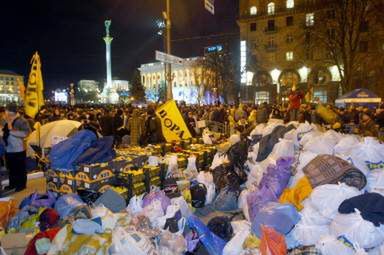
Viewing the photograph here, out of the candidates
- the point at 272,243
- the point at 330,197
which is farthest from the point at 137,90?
the point at 272,243

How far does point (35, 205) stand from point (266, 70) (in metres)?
45.7

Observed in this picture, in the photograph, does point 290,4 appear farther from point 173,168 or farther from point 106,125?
point 173,168

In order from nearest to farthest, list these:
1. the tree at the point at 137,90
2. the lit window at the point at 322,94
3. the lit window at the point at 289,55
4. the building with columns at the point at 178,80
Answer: the lit window at the point at 322,94, the lit window at the point at 289,55, the tree at the point at 137,90, the building with columns at the point at 178,80

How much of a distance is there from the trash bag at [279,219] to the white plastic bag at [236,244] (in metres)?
0.16

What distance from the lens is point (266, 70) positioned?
4847cm

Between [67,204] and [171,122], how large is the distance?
4.82m

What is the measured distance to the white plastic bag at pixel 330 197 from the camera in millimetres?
4281

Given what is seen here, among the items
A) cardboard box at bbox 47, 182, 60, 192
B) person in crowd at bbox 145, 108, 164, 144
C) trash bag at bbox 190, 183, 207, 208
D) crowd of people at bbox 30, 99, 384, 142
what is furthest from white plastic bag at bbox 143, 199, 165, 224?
person in crowd at bbox 145, 108, 164, 144

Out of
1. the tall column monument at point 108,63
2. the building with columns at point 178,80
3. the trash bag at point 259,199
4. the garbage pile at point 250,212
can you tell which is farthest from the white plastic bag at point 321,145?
the tall column monument at point 108,63

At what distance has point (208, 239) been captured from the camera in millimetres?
4645

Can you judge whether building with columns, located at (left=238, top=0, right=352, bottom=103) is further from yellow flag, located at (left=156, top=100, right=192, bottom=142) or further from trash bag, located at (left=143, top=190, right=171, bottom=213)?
trash bag, located at (left=143, top=190, right=171, bottom=213)

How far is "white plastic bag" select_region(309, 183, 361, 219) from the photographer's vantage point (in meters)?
4.28

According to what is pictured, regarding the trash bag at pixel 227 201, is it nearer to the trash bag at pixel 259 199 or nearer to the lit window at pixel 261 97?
the trash bag at pixel 259 199

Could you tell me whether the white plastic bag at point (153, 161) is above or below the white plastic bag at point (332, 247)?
above
